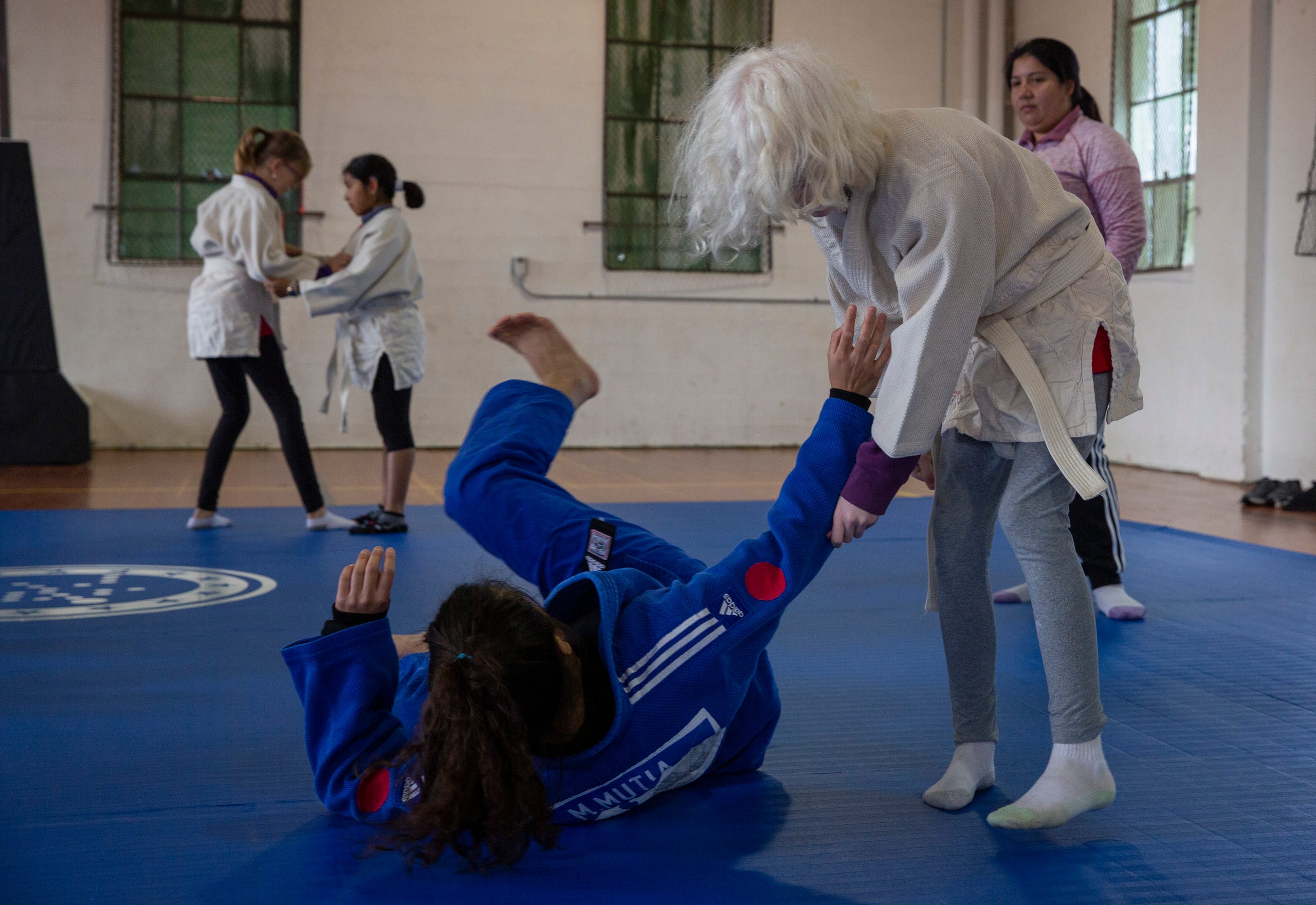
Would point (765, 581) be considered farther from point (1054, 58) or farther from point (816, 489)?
point (1054, 58)

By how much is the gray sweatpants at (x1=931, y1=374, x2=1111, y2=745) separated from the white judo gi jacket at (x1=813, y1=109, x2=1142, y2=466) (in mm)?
51

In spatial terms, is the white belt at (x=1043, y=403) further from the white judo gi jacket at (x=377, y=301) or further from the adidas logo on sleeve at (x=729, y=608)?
the white judo gi jacket at (x=377, y=301)

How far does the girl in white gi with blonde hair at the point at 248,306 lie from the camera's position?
3895mm

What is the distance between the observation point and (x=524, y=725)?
1.19 metres

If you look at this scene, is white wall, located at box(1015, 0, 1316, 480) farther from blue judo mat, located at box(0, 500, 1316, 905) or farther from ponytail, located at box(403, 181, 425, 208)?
A: ponytail, located at box(403, 181, 425, 208)

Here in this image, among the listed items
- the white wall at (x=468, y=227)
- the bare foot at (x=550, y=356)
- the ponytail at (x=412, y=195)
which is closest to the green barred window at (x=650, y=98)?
the white wall at (x=468, y=227)

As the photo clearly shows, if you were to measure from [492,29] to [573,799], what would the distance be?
7.02 metres

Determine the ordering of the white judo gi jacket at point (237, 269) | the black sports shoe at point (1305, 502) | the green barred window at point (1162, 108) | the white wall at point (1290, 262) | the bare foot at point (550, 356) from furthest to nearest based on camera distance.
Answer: the green barred window at point (1162, 108)
the white wall at point (1290, 262)
the black sports shoe at point (1305, 502)
the white judo gi jacket at point (237, 269)
the bare foot at point (550, 356)

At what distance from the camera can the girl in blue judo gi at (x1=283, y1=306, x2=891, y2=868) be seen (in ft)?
3.81

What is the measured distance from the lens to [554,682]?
1.24 m

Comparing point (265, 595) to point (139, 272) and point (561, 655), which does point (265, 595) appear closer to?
point (561, 655)

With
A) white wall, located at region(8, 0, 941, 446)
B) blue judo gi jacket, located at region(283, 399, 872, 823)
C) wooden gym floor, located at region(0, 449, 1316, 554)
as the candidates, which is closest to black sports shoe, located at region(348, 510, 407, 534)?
wooden gym floor, located at region(0, 449, 1316, 554)

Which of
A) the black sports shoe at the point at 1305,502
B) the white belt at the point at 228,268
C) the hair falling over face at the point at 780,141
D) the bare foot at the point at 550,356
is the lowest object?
the black sports shoe at the point at 1305,502

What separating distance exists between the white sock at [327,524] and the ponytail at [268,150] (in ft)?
4.16
